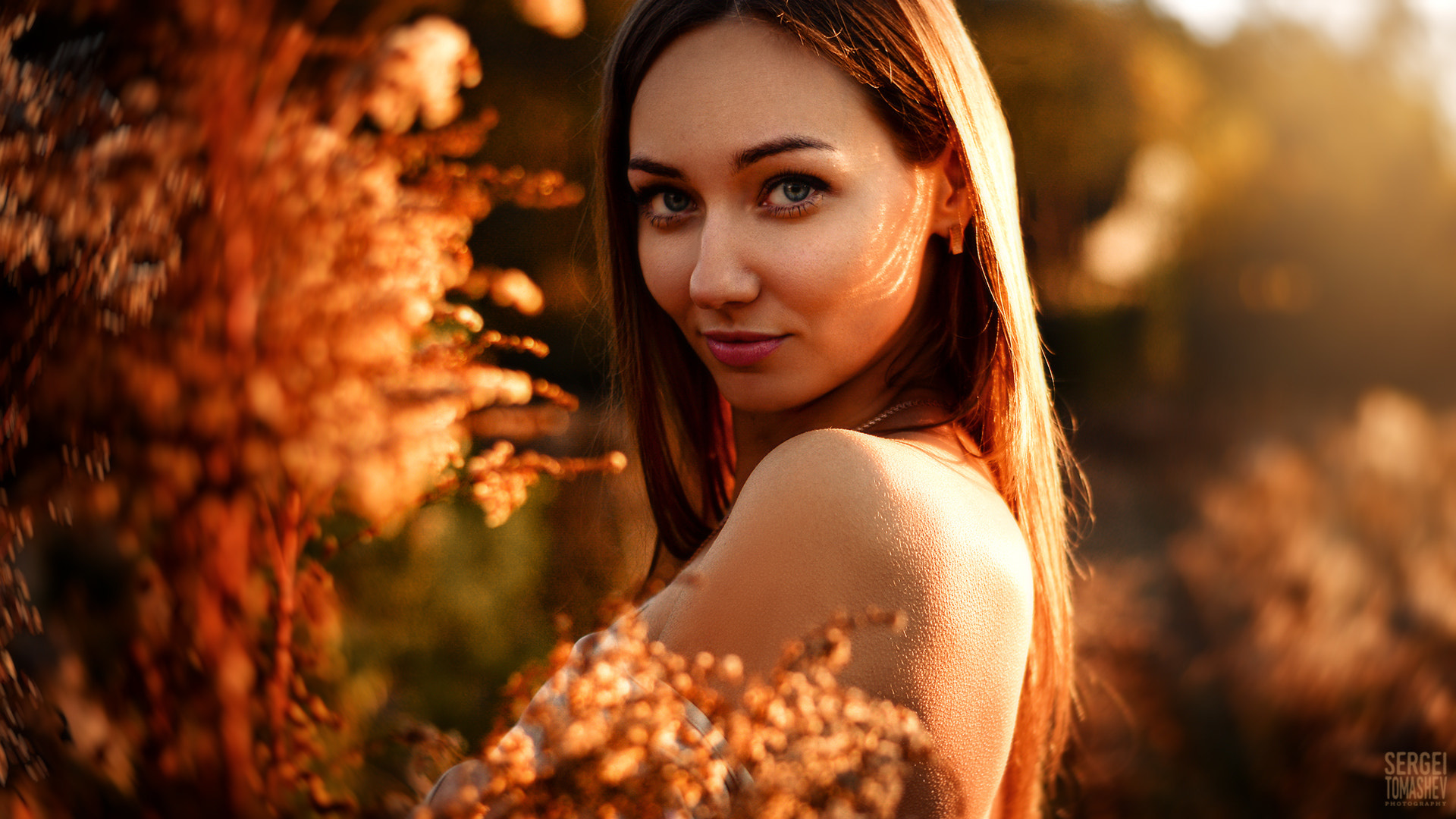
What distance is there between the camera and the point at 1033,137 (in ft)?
24.1

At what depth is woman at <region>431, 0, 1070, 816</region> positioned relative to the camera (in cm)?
117

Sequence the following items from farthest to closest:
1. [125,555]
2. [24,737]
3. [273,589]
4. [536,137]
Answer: [536,137] → [273,589] → [125,555] → [24,737]

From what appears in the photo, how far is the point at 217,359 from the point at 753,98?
2.58 ft

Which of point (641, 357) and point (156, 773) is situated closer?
point (156, 773)

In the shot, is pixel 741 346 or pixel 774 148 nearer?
pixel 774 148

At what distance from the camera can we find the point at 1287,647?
12.6 ft

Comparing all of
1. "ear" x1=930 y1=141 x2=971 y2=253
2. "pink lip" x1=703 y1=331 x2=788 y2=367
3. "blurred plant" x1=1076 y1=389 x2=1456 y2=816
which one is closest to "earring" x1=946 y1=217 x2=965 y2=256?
"ear" x1=930 y1=141 x2=971 y2=253

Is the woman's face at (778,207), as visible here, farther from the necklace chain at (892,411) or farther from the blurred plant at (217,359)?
the blurred plant at (217,359)

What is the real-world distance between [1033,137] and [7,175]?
724 cm

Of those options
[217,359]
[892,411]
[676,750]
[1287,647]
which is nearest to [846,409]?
[892,411]

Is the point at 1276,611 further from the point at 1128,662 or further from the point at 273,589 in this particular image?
the point at 273,589

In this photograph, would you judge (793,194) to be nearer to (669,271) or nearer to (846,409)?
(669,271)

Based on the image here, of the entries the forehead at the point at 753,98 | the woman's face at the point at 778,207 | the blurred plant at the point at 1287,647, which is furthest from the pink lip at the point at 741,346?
the blurred plant at the point at 1287,647

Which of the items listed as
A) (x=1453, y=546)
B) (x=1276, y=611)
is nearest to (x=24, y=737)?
(x=1276, y=611)
